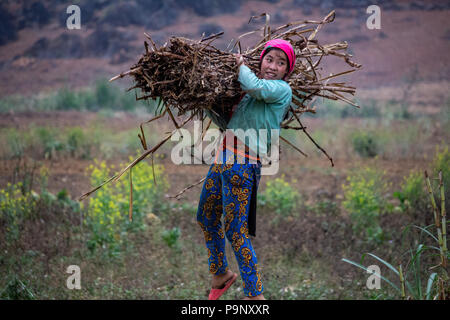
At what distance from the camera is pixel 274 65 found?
3039mm

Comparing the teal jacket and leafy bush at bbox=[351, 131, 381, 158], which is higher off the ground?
the teal jacket

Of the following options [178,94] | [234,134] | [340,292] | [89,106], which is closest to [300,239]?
[340,292]

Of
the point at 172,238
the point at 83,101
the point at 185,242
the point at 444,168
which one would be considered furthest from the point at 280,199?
the point at 83,101

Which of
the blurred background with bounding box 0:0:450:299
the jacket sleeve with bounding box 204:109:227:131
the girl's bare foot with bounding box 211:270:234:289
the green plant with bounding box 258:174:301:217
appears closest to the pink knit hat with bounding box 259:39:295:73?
the jacket sleeve with bounding box 204:109:227:131

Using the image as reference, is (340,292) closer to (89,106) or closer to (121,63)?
(89,106)

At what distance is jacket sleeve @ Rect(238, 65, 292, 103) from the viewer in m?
2.87

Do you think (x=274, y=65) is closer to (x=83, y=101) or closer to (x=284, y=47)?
(x=284, y=47)

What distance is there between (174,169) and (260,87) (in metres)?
5.87

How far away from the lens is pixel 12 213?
522 centimetres

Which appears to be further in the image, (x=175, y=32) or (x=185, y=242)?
(x=175, y=32)

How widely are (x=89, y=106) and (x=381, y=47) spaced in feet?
37.9

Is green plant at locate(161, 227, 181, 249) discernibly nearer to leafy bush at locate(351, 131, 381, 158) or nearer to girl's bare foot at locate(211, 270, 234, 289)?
girl's bare foot at locate(211, 270, 234, 289)

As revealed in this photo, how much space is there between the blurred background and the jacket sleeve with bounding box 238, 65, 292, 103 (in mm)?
1076

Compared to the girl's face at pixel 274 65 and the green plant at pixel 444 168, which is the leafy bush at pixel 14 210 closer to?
the girl's face at pixel 274 65
